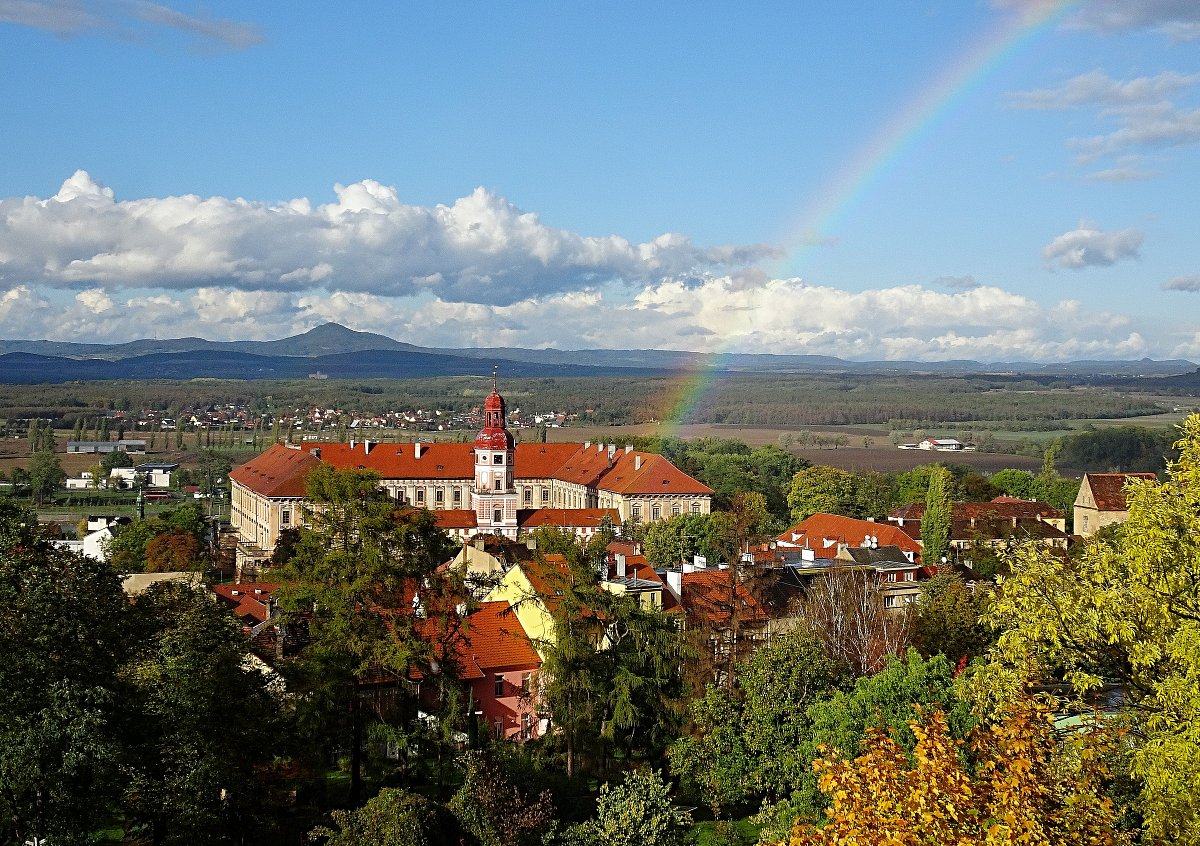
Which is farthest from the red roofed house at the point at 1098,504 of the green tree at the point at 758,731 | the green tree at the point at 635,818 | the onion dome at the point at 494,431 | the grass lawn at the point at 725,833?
the green tree at the point at 635,818

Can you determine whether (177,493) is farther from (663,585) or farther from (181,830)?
(181,830)

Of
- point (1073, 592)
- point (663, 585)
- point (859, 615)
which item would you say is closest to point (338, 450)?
point (663, 585)

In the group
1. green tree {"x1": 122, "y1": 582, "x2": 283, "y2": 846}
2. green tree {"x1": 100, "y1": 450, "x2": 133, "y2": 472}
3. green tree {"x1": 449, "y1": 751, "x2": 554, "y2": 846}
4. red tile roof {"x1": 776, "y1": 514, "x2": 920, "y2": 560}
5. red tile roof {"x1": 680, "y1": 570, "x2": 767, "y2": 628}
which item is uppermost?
green tree {"x1": 122, "y1": 582, "x2": 283, "y2": 846}

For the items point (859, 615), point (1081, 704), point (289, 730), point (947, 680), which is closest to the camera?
point (1081, 704)

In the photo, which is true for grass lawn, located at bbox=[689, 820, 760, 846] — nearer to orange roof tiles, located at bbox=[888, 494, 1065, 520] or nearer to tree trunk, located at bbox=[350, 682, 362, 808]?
tree trunk, located at bbox=[350, 682, 362, 808]

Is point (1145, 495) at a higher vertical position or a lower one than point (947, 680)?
higher

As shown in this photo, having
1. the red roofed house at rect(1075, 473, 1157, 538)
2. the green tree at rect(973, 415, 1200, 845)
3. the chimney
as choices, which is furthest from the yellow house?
the red roofed house at rect(1075, 473, 1157, 538)

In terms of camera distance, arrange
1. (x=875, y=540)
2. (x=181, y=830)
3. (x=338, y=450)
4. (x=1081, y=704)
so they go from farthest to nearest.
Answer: (x=338, y=450)
(x=875, y=540)
(x=181, y=830)
(x=1081, y=704)
